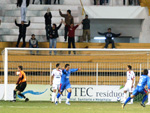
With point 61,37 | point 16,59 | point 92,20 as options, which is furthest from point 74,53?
point 92,20

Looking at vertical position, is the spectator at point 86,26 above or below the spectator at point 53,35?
above

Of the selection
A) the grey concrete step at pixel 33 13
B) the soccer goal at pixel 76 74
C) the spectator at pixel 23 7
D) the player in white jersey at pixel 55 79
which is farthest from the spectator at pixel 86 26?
the player in white jersey at pixel 55 79

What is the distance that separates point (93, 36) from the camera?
34406 mm

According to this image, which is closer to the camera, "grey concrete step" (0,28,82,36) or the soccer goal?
the soccer goal

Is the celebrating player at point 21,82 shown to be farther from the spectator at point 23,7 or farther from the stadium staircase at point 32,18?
the stadium staircase at point 32,18

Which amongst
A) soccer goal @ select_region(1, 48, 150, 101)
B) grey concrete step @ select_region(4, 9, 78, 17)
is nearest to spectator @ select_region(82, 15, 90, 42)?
grey concrete step @ select_region(4, 9, 78, 17)

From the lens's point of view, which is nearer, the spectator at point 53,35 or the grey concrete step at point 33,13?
the spectator at point 53,35

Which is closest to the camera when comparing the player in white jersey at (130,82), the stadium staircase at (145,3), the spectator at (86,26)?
the player in white jersey at (130,82)

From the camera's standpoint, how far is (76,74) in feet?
80.0

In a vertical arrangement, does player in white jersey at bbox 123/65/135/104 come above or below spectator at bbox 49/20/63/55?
below

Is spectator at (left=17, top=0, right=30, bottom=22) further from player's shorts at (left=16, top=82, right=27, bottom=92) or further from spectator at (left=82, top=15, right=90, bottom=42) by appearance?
player's shorts at (left=16, top=82, right=27, bottom=92)

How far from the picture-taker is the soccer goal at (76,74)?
79.3 ft

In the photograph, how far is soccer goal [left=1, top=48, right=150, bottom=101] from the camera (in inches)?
952

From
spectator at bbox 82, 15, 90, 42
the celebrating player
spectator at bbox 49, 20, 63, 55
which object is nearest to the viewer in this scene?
the celebrating player
